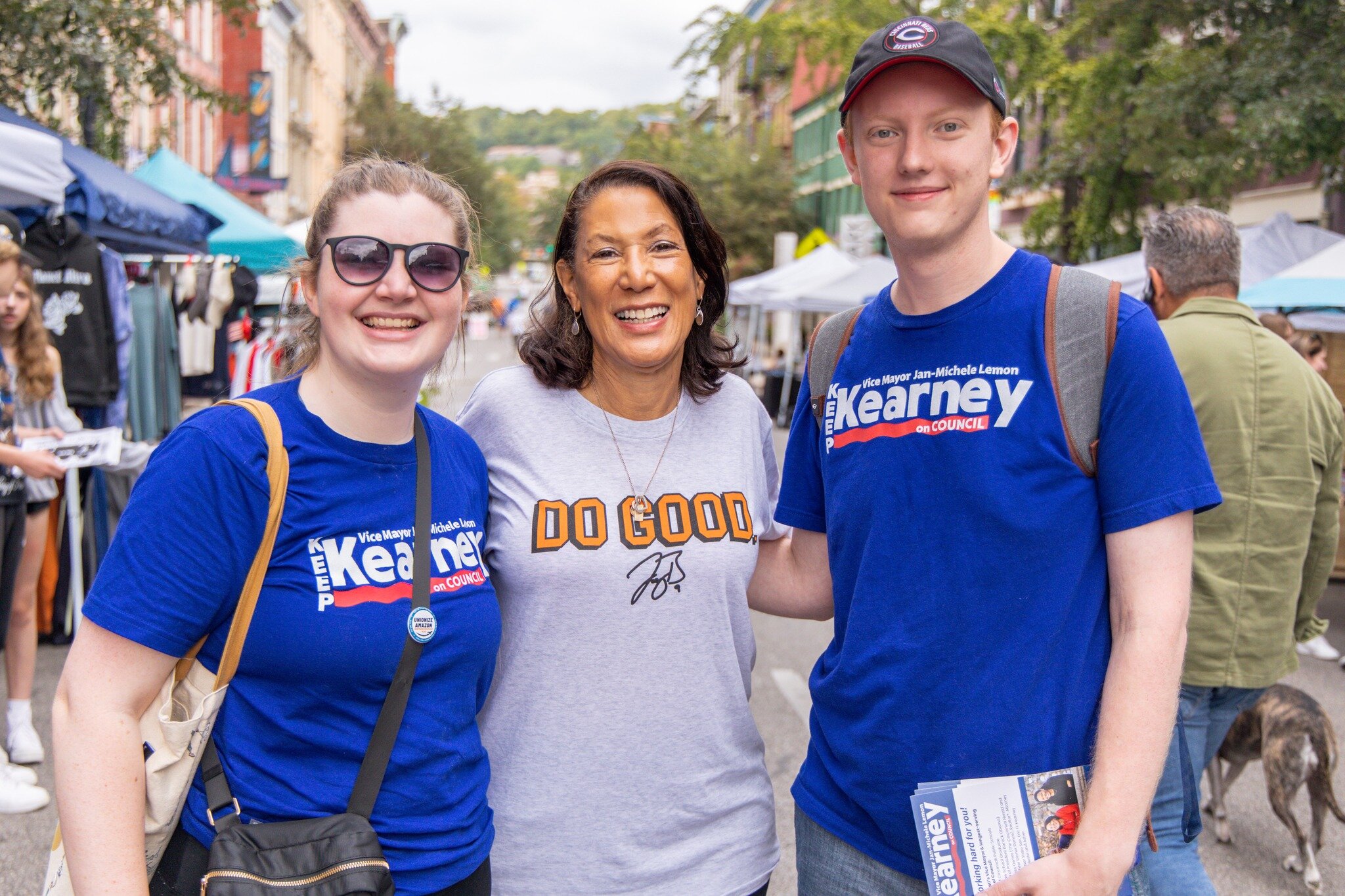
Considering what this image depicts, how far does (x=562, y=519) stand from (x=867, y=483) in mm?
612

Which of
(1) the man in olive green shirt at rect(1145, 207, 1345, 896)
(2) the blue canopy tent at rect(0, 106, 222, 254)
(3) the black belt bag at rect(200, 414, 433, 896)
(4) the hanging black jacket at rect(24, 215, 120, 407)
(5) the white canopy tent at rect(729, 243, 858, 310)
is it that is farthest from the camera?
(5) the white canopy tent at rect(729, 243, 858, 310)

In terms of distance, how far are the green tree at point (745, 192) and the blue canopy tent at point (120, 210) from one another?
2726 cm

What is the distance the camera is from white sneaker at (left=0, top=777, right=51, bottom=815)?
435cm

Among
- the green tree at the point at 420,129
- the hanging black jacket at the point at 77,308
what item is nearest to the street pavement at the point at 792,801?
the hanging black jacket at the point at 77,308

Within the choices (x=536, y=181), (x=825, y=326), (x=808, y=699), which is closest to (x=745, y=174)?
(x=808, y=699)

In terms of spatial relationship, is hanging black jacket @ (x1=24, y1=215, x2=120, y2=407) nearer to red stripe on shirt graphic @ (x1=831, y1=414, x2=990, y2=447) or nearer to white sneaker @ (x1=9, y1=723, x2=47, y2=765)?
white sneaker @ (x1=9, y1=723, x2=47, y2=765)

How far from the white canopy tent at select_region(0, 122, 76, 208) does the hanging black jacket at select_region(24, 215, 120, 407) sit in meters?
0.74

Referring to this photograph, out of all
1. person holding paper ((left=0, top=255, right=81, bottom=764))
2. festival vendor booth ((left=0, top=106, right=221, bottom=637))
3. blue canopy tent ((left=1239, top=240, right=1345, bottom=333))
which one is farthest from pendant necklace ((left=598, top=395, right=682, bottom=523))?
blue canopy tent ((left=1239, top=240, right=1345, bottom=333))

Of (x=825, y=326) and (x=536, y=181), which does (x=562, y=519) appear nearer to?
(x=825, y=326)

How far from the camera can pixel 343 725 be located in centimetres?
176

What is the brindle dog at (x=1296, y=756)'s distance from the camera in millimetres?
4066

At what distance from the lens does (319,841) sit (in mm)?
1677

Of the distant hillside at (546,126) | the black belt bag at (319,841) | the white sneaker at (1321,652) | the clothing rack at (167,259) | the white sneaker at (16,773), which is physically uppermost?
the distant hillside at (546,126)
